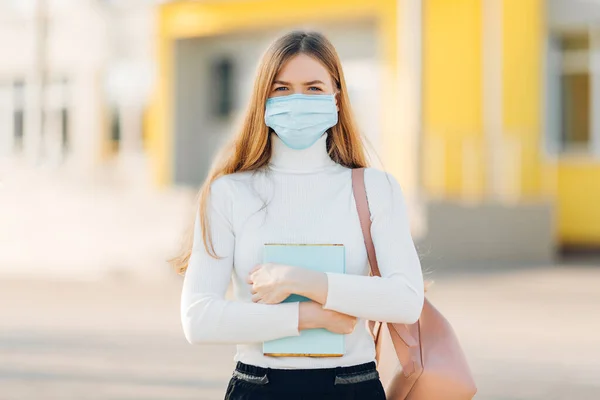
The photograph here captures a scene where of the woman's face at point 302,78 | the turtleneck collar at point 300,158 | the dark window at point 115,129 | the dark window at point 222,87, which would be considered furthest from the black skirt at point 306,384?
the dark window at point 115,129

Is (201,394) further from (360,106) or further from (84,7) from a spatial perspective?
(84,7)

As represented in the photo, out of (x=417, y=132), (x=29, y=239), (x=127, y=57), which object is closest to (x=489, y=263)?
(x=417, y=132)

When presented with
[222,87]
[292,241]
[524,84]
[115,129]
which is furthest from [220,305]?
[115,129]

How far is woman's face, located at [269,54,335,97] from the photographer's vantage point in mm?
2230

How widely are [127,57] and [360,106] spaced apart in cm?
655

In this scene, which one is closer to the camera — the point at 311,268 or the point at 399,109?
the point at 311,268

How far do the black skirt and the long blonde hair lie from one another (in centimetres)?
30

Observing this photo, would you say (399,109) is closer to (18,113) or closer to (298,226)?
(18,113)

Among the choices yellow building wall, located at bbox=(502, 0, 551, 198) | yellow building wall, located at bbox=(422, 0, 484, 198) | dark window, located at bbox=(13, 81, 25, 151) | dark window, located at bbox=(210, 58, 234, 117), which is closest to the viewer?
yellow building wall, located at bbox=(502, 0, 551, 198)

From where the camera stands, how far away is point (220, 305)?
84.9 inches

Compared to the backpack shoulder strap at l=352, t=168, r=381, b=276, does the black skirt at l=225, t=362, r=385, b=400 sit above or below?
below

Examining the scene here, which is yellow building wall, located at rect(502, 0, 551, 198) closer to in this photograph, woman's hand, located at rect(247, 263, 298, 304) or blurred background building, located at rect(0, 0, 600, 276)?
blurred background building, located at rect(0, 0, 600, 276)

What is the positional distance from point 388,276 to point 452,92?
15932 millimetres

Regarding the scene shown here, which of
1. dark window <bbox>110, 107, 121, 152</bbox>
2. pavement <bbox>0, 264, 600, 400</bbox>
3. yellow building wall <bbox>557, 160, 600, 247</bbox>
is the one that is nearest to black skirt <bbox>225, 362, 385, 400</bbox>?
pavement <bbox>0, 264, 600, 400</bbox>
